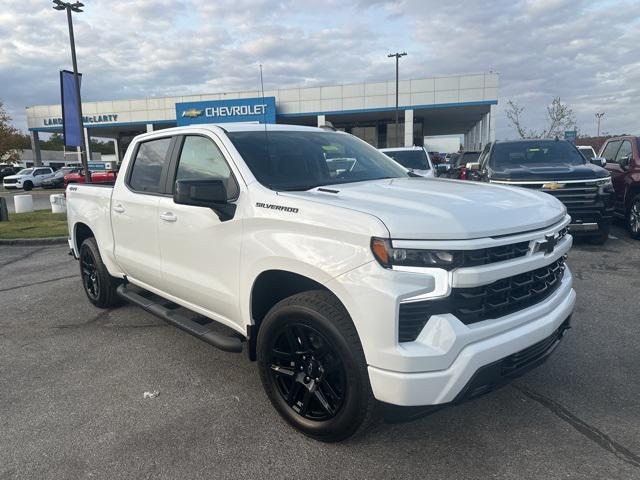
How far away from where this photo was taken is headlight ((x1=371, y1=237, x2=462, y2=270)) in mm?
2320

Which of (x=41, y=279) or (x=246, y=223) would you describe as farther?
(x=41, y=279)

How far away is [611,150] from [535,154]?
2878 mm

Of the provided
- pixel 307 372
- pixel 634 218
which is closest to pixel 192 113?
pixel 634 218

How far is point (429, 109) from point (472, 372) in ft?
120

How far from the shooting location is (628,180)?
914cm

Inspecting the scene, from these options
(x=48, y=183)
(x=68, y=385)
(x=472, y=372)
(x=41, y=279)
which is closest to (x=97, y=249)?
(x=68, y=385)

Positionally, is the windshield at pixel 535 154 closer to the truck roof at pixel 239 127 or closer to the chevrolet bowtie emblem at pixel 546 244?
the truck roof at pixel 239 127

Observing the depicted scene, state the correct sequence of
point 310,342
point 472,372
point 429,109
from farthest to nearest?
1. point 429,109
2. point 310,342
3. point 472,372

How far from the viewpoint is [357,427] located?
2.60 meters

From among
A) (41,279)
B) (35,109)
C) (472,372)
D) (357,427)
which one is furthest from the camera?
(35,109)

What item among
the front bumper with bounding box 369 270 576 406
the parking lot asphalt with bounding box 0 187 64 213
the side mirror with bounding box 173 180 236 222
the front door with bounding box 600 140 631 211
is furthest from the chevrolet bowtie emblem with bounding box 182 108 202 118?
the front bumper with bounding box 369 270 576 406

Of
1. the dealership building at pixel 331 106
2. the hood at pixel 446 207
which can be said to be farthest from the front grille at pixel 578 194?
the dealership building at pixel 331 106

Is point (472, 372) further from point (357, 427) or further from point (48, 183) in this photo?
point (48, 183)

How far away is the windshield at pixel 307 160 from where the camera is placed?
3.33 metres
